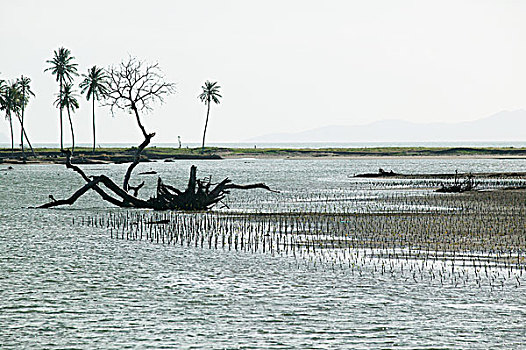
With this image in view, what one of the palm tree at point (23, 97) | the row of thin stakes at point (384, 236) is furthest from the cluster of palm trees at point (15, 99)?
the row of thin stakes at point (384, 236)

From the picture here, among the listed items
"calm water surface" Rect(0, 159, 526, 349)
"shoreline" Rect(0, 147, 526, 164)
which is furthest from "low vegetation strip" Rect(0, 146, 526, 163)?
"calm water surface" Rect(0, 159, 526, 349)

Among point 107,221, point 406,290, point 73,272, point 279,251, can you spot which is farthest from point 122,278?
point 107,221

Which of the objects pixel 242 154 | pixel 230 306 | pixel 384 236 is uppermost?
pixel 384 236

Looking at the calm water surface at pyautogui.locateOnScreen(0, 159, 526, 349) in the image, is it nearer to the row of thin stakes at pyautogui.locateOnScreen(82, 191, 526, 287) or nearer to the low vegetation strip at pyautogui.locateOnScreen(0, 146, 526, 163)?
the row of thin stakes at pyautogui.locateOnScreen(82, 191, 526, 287)

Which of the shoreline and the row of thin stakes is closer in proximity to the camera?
the row of thin stakes

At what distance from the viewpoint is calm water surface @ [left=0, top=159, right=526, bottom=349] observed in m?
13.7

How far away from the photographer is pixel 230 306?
16172 millimetres

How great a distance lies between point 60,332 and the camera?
46.6 ft

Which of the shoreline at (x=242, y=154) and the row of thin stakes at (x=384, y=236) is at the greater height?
the row of thin stakes at (x=384, y=236)

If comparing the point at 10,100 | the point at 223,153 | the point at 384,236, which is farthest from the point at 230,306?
the point at 223,153

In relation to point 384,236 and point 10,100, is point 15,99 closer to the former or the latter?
point 10,100

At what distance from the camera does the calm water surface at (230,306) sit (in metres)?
13.7

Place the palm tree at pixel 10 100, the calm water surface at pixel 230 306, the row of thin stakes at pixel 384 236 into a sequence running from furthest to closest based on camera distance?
the palm tree at pixel 10 100
the row of thin stakes at pixel 384 236
the calm water surface at pixel 230 306

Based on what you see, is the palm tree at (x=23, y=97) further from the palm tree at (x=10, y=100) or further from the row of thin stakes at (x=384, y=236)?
the row of thin stakes at (x=384, y=236)
